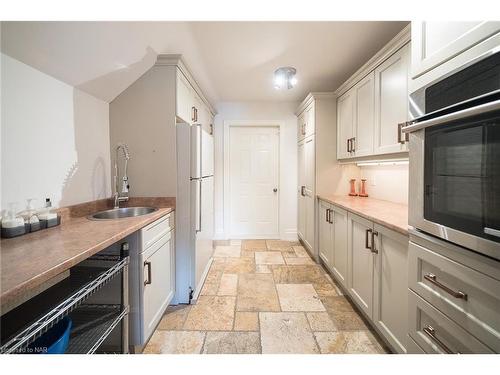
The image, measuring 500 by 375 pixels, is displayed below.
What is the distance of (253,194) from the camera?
14.2 ft

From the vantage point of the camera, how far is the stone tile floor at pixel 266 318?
166cm

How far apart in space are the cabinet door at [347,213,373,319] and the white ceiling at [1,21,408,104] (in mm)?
1653

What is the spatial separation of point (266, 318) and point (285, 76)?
261 centimetres

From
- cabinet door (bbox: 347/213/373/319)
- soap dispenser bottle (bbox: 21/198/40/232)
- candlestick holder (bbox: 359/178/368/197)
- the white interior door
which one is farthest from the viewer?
the white interior door

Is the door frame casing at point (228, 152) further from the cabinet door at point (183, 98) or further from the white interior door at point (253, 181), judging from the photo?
the cabinet door at point (183, 98)

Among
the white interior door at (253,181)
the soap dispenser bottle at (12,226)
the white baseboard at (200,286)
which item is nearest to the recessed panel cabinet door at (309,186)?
the white interior door at (253,181)

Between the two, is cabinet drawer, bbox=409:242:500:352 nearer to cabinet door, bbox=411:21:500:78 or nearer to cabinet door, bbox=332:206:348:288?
cabinet door, bbox=411:21:500:78

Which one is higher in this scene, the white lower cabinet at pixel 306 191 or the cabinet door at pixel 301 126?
the cabinet door at pixel 301 126

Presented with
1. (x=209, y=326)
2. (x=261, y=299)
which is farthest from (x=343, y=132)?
(x=209, y=326)

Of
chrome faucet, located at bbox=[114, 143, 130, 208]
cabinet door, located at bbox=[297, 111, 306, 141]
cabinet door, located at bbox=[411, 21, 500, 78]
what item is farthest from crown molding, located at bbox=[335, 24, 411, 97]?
Answer: chrome faucet, located at bbox=[114, 143, 130, 208]

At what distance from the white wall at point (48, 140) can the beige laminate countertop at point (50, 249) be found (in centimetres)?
30

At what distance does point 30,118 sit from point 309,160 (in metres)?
2.98

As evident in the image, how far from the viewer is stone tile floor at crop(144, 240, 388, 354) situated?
65.5 inches
